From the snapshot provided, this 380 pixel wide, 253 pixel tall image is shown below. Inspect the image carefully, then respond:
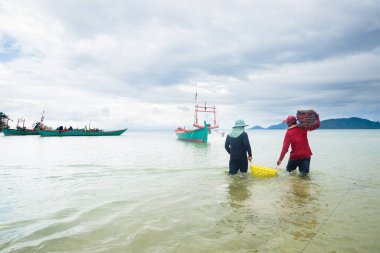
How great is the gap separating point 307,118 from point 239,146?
8.13ft

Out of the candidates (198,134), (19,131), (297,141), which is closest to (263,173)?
(297,141)

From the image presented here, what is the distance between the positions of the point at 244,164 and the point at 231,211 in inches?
157

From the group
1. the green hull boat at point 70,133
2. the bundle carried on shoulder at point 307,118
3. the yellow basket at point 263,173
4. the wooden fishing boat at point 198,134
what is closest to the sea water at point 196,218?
the yellow basket at point 263,173

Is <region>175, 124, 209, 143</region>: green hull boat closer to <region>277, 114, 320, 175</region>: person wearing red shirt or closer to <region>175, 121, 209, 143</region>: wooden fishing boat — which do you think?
<region>175, 121, 209, 143</region>: wooden fishing boat

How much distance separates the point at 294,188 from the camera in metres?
7.45

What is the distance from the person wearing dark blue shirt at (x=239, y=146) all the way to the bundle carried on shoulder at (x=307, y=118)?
1875 millimetres

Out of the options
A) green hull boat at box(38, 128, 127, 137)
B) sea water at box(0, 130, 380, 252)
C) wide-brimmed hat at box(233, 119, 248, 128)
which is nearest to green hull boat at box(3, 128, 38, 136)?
green hull boat at box(38, 128, 127, 137)

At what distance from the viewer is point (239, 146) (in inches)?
349

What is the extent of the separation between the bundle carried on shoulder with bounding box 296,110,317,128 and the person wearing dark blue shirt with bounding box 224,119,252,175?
1.87 metres

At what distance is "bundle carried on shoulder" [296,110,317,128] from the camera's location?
314 inches

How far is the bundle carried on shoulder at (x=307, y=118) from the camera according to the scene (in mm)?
7980

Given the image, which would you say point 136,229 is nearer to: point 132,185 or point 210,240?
point 210,240

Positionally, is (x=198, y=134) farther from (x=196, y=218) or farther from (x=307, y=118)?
(x=196, y=218)

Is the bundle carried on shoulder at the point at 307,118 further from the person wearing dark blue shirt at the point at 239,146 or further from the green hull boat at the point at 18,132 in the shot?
the green hull boat at the point at 18,132
